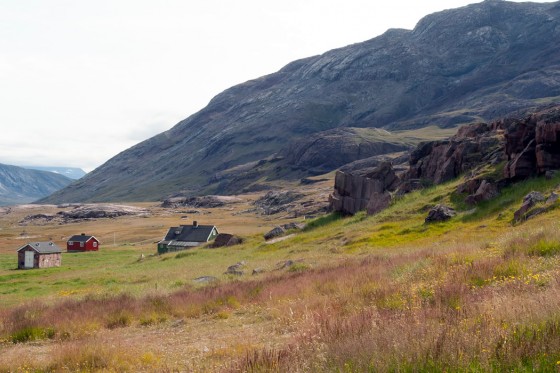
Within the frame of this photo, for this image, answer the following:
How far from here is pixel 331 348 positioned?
724 centimetres

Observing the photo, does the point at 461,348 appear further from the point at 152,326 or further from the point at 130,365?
the point at 152,326

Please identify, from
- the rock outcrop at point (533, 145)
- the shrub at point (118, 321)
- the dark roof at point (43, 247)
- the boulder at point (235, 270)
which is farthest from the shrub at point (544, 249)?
the dark roof at point (43, 247)

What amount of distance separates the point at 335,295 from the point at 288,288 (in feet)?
12.0

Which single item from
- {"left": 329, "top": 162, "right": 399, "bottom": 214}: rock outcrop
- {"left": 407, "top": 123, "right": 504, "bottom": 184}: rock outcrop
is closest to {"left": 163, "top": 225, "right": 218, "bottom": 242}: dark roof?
{"left": 329, "top": 162, "right": 399, "bottom": 214}: rock outcrop

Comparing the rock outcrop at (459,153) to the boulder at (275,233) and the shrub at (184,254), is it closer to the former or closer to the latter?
the boulder at (275,233)

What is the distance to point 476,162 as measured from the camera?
1646 inches

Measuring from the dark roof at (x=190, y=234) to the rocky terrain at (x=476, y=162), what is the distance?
32715mm

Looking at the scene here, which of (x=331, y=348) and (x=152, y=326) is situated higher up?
(x=331, y=348)

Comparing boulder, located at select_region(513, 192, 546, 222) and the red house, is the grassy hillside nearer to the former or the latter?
boulder, located at select_region(513, 192, 546, 222)

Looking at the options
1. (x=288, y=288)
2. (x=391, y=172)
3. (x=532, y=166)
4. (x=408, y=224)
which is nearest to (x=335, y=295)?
(x=288, y=288)

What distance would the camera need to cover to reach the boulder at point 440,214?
107 feet

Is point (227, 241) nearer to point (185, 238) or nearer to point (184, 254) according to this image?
point (184, 254)

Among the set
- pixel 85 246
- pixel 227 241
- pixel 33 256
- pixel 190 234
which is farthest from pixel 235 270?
pixel 85 246

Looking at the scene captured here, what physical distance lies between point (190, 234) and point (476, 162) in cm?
5555
